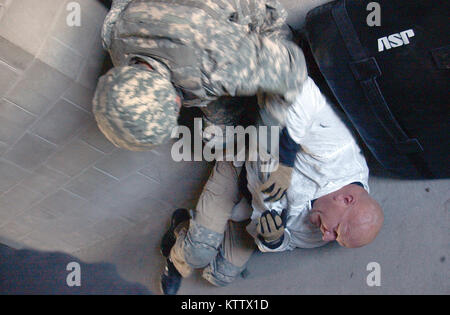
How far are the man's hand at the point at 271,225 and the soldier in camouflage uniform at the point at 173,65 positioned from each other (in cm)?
40

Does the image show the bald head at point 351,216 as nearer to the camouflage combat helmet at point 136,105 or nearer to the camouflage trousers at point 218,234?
the camouflage trousers at point 218,234

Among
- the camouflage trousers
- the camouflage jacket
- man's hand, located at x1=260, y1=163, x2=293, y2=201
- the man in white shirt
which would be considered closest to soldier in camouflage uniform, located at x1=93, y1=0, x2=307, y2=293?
the camouflage jacket

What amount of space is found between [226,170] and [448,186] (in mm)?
643

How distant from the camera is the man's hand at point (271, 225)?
42.6 inches

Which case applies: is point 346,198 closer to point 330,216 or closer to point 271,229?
point 330,216

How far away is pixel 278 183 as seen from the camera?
3.35 feet

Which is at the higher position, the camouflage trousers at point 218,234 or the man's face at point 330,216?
the man's face at point 330,216

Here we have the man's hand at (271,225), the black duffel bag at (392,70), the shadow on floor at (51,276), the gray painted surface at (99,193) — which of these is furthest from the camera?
the shadow on floor at (51,276)

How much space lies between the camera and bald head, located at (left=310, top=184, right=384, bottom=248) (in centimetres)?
99

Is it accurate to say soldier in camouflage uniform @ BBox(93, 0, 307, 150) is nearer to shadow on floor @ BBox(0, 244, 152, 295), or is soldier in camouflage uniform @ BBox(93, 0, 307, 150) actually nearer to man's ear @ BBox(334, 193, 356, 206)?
man's ear @ BBox(334, 193, 356, 206)

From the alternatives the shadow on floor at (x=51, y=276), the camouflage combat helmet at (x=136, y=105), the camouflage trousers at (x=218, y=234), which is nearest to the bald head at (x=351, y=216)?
the camouflage trousers at (x=218, y=234)

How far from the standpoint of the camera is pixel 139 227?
59.9 inches
